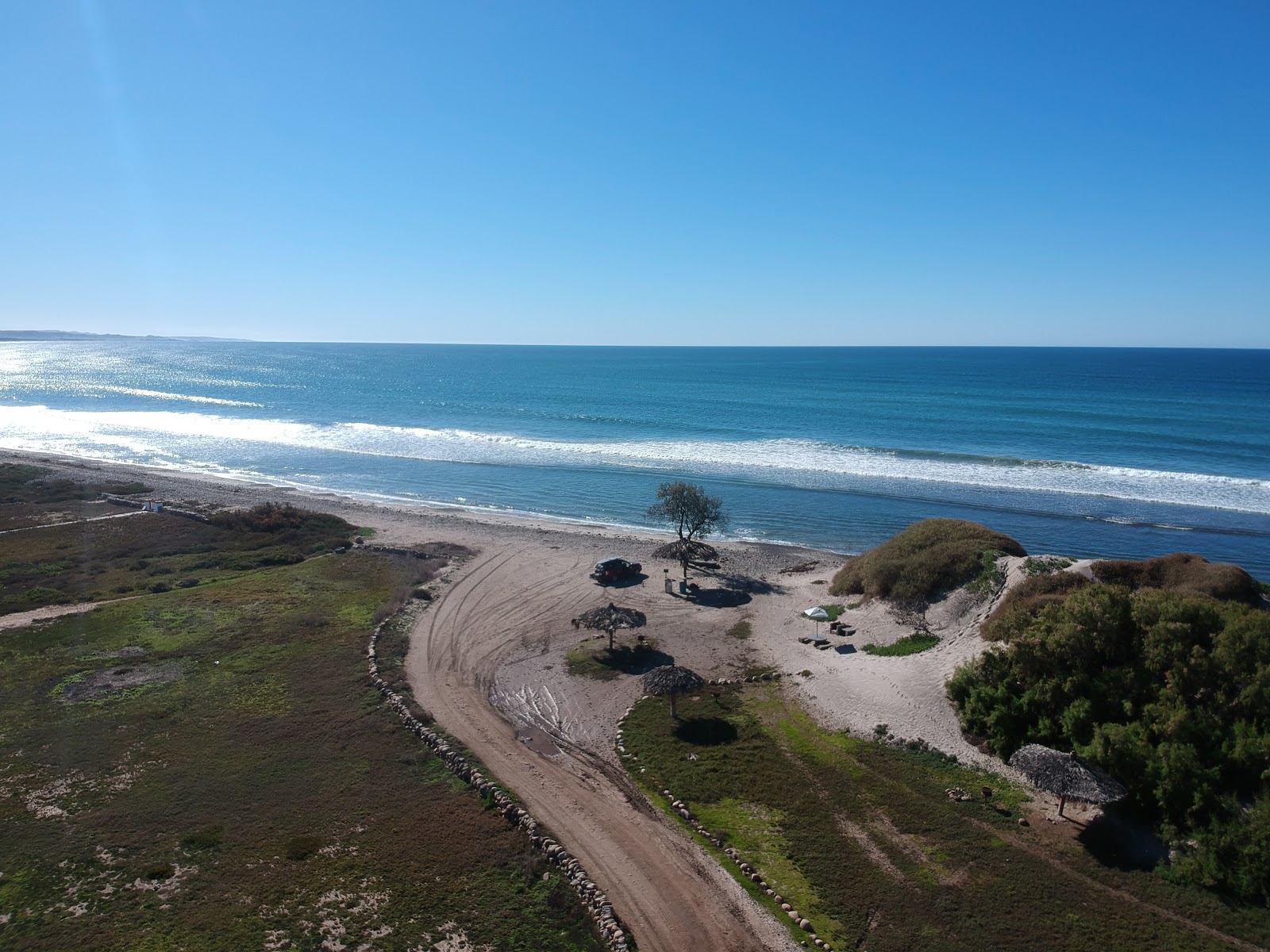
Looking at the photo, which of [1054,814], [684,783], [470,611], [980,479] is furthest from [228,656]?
[980,479]

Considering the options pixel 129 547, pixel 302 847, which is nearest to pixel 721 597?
pixel 302 847

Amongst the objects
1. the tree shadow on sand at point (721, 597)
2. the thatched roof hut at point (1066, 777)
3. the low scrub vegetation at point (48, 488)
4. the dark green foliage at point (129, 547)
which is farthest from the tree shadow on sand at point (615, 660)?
the low scrub vegetation at point (48, 488)

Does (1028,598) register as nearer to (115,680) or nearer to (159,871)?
(159,871)

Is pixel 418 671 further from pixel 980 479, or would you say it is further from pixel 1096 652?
pixel 980 479

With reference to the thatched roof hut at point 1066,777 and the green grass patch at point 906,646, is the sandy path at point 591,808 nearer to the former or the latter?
the thatched roof hut at point 1066,777

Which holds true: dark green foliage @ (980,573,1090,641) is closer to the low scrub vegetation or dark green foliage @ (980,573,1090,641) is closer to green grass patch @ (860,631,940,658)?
green grass patch @ (860,631,940,658)

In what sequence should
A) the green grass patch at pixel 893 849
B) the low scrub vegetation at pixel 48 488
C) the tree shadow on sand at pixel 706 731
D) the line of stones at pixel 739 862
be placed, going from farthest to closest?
the low scrub vegetation at pixel 48 488 < the tree shadow on sand at pixel 706 731 < the line of stones at pixel 739 862 < the green grass patch at pixel 893 849
